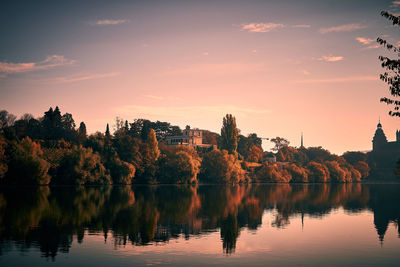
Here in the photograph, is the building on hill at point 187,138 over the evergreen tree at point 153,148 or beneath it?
over

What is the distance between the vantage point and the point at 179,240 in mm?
28656

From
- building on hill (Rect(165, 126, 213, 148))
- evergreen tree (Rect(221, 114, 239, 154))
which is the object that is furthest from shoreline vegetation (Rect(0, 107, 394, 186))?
building on hill (Rect(165, 126, 213, 148))

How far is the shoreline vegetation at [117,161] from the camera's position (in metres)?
86.5

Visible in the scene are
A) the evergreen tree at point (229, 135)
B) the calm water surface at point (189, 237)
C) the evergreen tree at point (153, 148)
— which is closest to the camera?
the calm water surface at point (189, 237)

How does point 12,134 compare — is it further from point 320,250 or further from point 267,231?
point 320,250

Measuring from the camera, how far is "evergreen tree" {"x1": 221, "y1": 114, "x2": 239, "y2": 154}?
505 ft

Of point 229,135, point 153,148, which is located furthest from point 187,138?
point 153,148

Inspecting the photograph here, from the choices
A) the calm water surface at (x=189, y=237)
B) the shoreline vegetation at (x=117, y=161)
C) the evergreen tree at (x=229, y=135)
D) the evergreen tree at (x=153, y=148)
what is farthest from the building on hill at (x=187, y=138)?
the calm water surface at (x=189, y=237)

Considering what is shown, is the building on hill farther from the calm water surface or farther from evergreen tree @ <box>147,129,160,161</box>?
the calm water surface

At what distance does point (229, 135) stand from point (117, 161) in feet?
191

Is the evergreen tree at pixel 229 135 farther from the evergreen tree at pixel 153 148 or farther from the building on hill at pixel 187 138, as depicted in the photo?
the evergreen tree at pixel 153 148

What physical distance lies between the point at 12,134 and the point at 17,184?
42.2ft

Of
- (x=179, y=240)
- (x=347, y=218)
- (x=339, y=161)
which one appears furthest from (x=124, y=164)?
(x=339, y=161)

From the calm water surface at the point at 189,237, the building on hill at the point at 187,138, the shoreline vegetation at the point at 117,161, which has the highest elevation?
the building on hill at the point at 187,138
